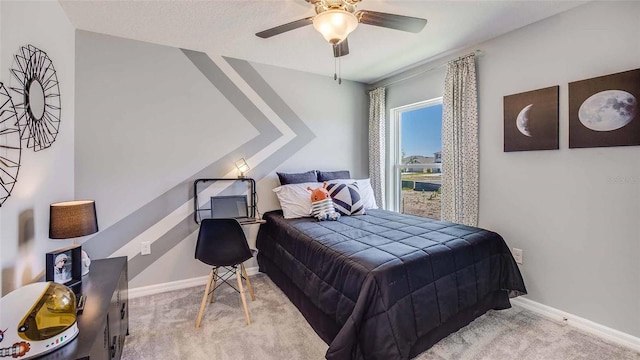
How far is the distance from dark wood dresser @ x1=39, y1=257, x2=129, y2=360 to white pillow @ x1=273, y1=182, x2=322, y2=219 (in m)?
1.46

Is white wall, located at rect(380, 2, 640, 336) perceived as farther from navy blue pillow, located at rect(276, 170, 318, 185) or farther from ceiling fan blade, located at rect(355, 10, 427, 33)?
navy blue pillow, located at rect(276, 170, 318, 185)

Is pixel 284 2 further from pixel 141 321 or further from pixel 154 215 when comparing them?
pixel 141 321

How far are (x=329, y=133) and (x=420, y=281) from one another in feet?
8.03

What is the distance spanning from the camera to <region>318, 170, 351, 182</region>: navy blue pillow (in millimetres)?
3471

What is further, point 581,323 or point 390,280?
point 581,323

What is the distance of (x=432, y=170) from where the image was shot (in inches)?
134

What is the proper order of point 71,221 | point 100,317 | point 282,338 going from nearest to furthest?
point 100,317 < point 71,221 < point 282,338

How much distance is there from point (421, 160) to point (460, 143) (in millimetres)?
713

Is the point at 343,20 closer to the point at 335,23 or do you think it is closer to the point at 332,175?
the point at 335,23

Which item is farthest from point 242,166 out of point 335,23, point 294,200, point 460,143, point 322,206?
point 460,143

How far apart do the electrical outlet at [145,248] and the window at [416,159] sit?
9.54 feet

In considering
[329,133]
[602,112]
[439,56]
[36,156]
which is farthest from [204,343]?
[439,56]

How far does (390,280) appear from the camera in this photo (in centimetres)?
158

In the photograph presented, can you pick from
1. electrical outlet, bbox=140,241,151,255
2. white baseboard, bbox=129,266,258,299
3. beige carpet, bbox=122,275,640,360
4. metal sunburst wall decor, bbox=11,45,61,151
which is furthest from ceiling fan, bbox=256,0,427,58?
white baseboard, bbox=129,266,258,299
